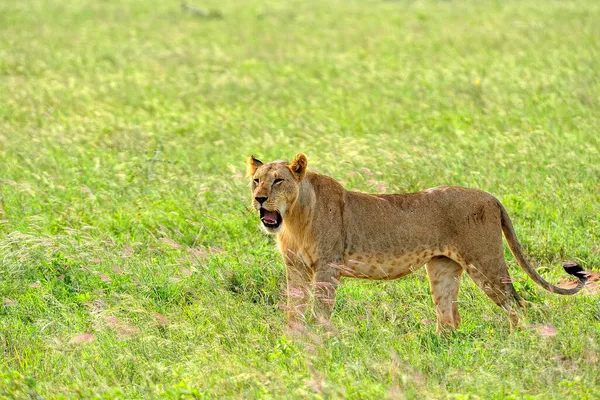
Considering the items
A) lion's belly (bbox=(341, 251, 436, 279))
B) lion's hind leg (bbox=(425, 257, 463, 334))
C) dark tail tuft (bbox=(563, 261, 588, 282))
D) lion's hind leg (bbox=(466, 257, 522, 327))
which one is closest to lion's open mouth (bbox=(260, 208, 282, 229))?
lion's belly (bbox=(341, 251, 436, 279))

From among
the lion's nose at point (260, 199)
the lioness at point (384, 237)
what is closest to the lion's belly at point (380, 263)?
the lioness at point (384, 237)

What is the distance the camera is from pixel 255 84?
47.0 feet

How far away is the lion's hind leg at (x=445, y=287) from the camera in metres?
6.17

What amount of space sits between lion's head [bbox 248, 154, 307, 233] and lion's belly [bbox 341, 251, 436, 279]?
0.51 meters

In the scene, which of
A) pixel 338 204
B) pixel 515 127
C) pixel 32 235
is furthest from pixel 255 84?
pixel 338 204

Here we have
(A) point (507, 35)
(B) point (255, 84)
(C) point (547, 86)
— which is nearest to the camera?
(C) point (547, 86)

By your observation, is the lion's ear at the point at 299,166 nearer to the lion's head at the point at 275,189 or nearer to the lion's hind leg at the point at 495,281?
the lion's head at the point at 275,189

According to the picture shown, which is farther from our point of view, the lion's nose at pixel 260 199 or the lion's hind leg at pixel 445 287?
the lion's hind leg at pixel 445 287

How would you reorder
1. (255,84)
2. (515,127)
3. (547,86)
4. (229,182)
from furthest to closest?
1. (255,84)
2. (547,86)
3. (515,127)
4. (229,182)

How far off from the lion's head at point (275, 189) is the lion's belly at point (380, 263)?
1.69ft

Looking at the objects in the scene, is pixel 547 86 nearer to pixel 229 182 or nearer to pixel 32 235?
pixel 229 182

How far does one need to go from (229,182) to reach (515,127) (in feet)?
11.5

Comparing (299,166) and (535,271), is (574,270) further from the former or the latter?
(299,166)

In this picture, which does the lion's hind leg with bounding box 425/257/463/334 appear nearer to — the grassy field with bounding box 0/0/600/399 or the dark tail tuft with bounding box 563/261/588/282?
the grassy field with bounding box 0/0/600/399
